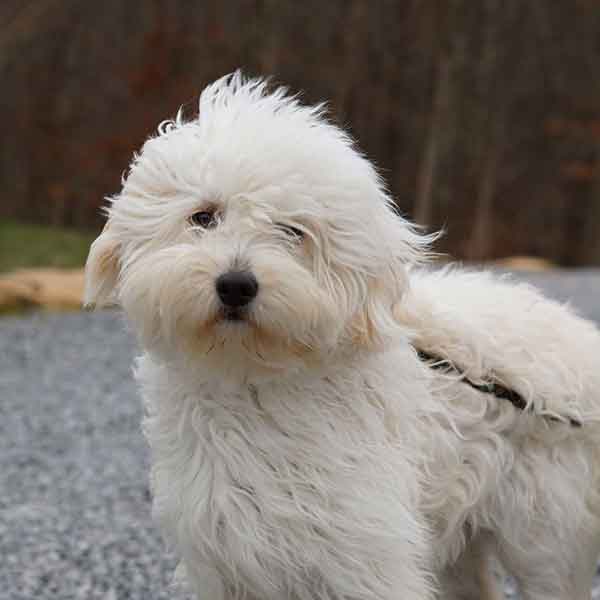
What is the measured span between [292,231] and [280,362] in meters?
0.33

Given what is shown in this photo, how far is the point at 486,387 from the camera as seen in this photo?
330 cm

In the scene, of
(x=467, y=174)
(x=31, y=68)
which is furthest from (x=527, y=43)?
(x=31, y=68)

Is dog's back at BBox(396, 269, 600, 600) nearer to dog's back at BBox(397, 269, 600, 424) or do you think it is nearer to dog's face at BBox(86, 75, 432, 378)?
dog's back at BBox(397, 269, 600, 424)

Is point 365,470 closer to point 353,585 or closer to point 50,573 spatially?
point 353,585

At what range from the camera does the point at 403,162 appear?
31656 mm

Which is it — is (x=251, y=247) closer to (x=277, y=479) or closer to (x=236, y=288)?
(x=236, y=288)

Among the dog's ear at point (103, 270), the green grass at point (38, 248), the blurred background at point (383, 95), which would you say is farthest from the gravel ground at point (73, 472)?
the blurred background at point (383, 95)

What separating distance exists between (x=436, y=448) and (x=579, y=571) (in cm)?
74

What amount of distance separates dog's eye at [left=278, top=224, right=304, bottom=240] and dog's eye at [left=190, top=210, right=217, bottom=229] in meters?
0.18

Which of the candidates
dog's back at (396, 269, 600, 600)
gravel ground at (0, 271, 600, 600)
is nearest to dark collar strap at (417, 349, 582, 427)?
dog's back at (396, 269, 600, 600)

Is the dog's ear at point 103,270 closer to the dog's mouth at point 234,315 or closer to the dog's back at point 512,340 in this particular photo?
the dog's mouth at point 234,315

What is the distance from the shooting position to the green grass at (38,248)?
1794 cm

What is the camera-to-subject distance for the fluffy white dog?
8.52 ft

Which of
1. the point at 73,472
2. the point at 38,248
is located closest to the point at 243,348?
the point at 73,472
